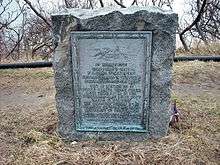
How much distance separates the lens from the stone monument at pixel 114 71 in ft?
13.4

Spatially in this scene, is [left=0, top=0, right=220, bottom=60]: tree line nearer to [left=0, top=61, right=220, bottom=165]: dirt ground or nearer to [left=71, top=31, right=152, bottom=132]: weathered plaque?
[left=0, top=61, right=220, bottom=165]: dirt ground

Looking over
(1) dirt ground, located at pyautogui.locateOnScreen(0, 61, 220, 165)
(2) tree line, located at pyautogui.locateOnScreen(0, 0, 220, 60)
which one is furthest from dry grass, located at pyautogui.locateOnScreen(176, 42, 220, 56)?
(2) tree line, located at pyautogui.locateOnScreen(0, 0, 220, 60)

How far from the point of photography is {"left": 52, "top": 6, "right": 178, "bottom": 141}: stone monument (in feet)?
13.4

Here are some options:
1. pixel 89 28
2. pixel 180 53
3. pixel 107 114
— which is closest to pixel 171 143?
pixel 107 114

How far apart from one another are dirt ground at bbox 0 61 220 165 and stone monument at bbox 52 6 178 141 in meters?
0.18

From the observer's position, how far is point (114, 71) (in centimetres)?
425

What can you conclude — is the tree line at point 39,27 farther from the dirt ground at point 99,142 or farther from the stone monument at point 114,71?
the stone monument at point 114,71

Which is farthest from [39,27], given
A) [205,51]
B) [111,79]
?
[111,79]

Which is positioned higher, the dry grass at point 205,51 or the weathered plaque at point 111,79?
the weathered plaque at point 111,79

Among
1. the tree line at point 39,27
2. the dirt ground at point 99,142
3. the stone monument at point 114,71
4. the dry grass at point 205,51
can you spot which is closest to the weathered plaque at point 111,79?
the stone monument at point 114,71

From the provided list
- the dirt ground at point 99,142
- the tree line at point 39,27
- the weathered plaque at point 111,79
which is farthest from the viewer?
the tree line at point 39,27

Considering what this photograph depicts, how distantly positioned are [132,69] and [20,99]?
7.09 ft

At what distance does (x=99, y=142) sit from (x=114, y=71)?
68 centimetres

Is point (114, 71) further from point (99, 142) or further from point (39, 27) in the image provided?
point (39, 27)
